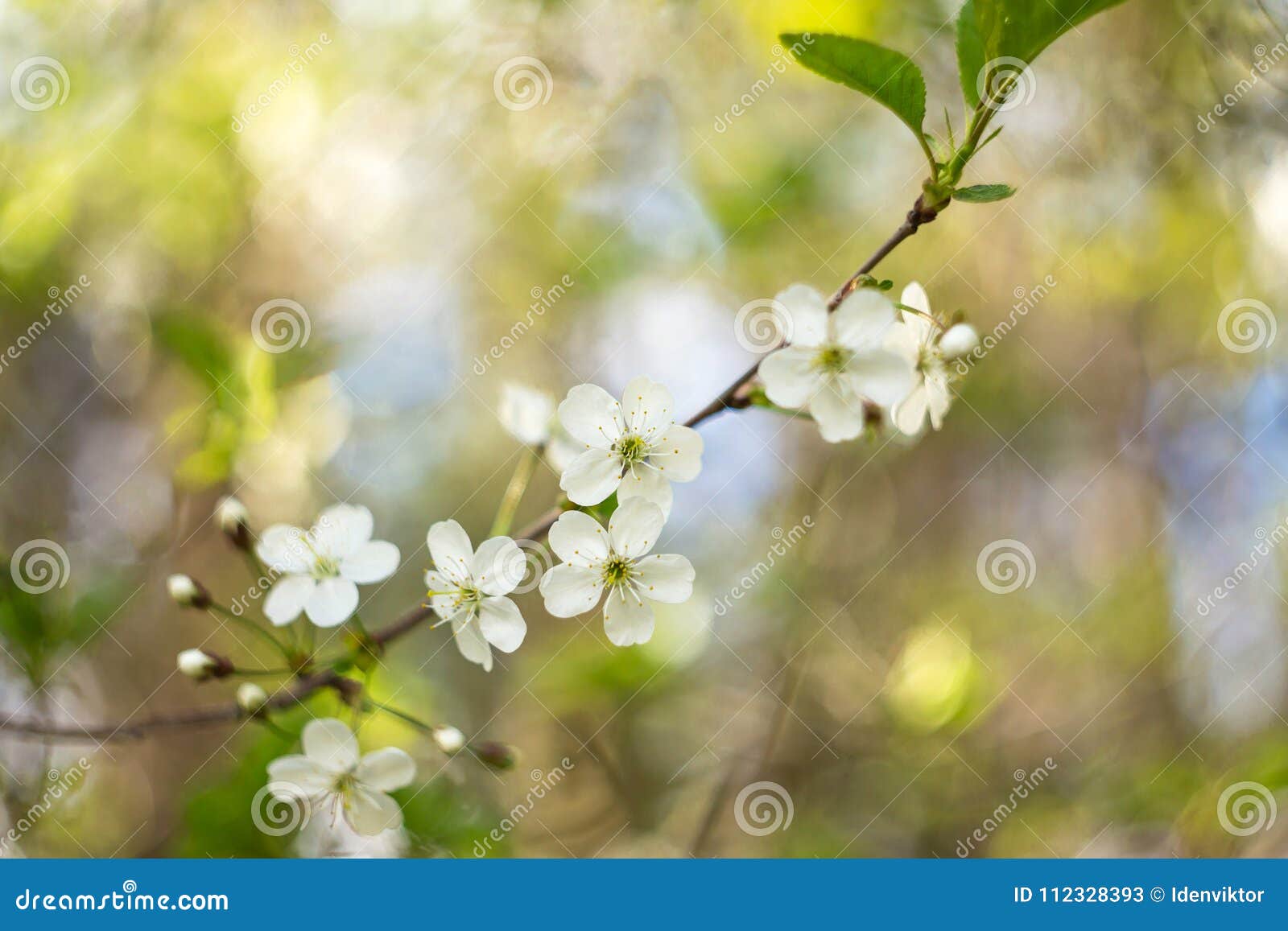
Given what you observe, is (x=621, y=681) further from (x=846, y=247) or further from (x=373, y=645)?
(x=846, y=247)

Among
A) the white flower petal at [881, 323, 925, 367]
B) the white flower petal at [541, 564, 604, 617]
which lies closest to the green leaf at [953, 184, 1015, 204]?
the white flower petal at [881, 323, 925, 367]

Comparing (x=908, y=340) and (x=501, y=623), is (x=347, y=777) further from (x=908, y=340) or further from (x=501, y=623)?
(x=908, y=340)

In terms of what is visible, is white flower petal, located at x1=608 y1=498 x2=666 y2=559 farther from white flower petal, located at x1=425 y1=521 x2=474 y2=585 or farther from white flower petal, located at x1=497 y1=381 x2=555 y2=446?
white flower petal, located at x1=497 y1=381 x2=555 y2=446

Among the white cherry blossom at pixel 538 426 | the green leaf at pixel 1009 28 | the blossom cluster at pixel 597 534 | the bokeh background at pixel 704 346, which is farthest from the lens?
the bokeh background at pixel 704 346

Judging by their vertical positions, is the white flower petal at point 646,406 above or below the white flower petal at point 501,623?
above

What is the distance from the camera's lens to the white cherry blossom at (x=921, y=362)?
1166 mm

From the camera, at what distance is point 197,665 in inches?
49.0

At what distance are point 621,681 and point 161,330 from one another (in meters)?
1.25

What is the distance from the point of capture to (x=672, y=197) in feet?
8.04

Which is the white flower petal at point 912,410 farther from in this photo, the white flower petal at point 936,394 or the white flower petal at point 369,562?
the white flower petal at point 369,562

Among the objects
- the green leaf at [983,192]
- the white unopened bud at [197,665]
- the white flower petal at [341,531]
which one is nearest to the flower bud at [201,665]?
the white unopened bud at [197,665]

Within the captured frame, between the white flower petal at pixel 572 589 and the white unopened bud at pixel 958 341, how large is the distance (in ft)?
1.77

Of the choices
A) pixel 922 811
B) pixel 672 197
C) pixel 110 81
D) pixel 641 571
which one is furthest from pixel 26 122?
pixel 922 811

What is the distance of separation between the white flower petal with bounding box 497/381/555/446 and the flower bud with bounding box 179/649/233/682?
585 mm
